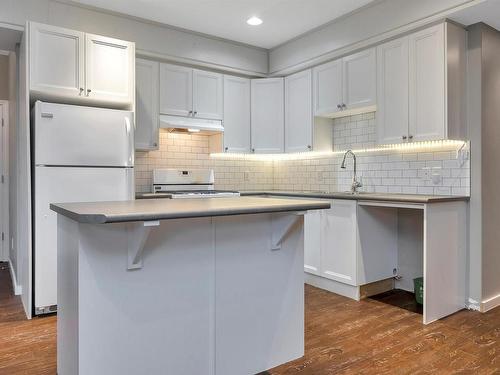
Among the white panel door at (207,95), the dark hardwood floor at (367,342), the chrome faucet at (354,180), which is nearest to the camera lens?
the dark hardwood floor at (367,342)

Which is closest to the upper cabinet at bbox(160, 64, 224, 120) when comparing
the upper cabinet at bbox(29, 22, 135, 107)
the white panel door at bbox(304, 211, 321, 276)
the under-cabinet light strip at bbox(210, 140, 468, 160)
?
the under-cabinet light strip at bbox(210, 140, 468, 160)

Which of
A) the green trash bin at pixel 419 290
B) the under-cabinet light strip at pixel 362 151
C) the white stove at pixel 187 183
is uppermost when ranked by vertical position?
the under-cabinet light strip at pixel 362 151

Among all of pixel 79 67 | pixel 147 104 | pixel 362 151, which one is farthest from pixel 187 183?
pixel 362 151

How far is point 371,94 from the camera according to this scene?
3711 millimetres

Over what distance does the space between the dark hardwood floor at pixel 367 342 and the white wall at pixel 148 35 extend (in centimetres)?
249

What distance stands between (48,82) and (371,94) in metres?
2.83

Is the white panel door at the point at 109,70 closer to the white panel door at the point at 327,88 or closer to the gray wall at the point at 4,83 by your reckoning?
the white panel door at the point at 327,88

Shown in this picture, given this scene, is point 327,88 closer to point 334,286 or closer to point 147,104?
point 147,104

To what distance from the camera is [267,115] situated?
4.84 metres

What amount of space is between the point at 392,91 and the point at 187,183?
2.43 metres

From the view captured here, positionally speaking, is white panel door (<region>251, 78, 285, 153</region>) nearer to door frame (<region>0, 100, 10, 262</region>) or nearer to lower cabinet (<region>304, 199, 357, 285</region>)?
lower cabinet (<region>304, 199, 357, 285</region>)

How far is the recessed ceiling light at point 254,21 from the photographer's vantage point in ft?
12.9

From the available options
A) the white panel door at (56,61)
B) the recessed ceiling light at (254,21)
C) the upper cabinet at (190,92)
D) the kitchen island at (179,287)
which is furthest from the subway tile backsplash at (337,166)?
the kitchen island at (179,287)

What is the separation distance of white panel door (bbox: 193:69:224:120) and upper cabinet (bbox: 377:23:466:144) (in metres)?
1.86
